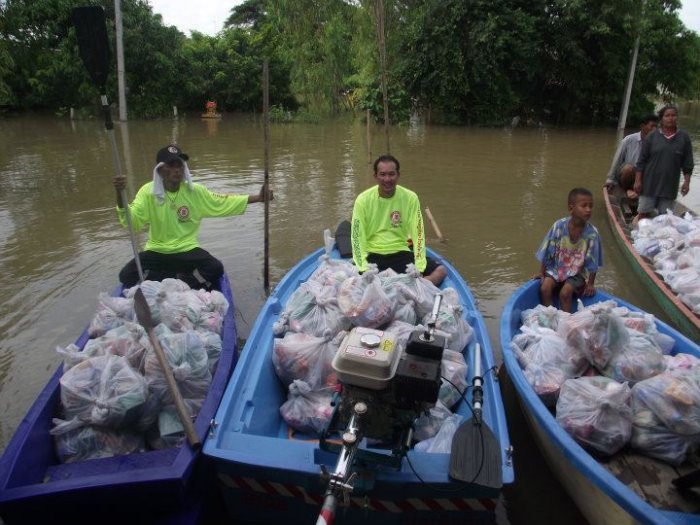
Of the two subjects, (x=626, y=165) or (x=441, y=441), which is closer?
(x=441, y=441)

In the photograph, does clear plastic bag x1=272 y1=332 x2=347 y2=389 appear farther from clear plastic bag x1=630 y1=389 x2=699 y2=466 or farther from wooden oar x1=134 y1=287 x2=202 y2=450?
clear plastic bag x1=630 y1=389 x2=699 y2=466

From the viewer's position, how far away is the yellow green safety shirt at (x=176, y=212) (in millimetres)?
4395

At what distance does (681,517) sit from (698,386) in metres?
0.80

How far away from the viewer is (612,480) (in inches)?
89.3

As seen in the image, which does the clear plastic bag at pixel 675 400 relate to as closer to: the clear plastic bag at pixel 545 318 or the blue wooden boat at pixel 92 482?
the clear plastic bag at pixel 545 318

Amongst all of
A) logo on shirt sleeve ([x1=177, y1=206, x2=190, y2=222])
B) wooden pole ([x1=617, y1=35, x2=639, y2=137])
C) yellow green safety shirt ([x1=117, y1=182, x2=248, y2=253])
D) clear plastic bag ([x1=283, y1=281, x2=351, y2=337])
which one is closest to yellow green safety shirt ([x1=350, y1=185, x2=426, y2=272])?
clear plastic bag ([x1=283, y1=281, x2=351, y2=337])

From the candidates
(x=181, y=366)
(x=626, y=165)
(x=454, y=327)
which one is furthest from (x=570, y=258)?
(x=626, y=165)

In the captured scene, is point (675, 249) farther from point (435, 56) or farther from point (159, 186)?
point (435, 56)

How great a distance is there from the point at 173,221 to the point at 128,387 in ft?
7.20

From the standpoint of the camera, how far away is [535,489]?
305 centimetres

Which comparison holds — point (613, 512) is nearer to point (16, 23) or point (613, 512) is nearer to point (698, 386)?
point (698, 386)

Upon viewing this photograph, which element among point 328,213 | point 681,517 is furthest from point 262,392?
point 328,213

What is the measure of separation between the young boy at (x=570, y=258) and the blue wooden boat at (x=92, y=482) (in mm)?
2956

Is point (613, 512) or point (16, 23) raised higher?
point (16, 23)
